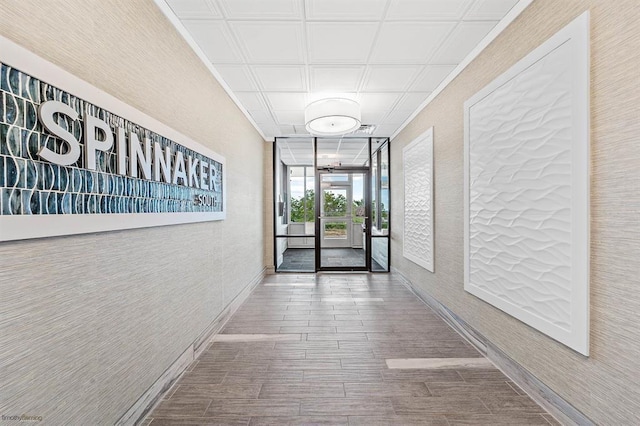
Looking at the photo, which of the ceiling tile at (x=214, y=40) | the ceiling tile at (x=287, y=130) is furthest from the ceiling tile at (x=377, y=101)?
the ceiling tile at (x=214, y=40)

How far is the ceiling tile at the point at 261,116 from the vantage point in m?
4.64

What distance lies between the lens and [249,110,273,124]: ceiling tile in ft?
15.2

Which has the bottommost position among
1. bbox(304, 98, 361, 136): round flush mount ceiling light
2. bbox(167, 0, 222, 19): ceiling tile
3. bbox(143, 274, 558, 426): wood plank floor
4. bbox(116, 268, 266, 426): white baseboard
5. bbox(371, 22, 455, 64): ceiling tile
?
bbox(143, 274, 558, 426): wood plank floor

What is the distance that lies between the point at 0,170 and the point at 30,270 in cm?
41

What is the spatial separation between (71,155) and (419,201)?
430 cm

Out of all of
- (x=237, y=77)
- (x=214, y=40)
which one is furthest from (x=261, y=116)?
(x=214, y=40)

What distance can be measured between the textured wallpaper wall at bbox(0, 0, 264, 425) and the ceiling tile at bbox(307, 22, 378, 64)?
1.16 meters

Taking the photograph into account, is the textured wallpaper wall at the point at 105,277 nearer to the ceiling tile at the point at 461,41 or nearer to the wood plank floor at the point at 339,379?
the wood plank floor at the point at 339,379

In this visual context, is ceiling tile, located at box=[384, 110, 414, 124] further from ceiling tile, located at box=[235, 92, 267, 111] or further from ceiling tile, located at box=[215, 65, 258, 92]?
Answer: ceiling tile, located at box=[215, 65, 258, 92]

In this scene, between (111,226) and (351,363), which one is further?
(351,363)

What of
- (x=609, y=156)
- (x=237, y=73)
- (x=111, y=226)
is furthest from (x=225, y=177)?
(x=609, y=156)

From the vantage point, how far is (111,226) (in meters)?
1.62

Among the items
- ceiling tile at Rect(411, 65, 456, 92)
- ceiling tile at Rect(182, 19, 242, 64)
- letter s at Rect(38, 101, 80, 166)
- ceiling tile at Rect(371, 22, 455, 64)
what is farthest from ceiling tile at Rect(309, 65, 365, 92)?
letter s at Rect(38, 101, 80, 166)

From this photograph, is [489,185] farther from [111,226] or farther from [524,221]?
[111,226]
